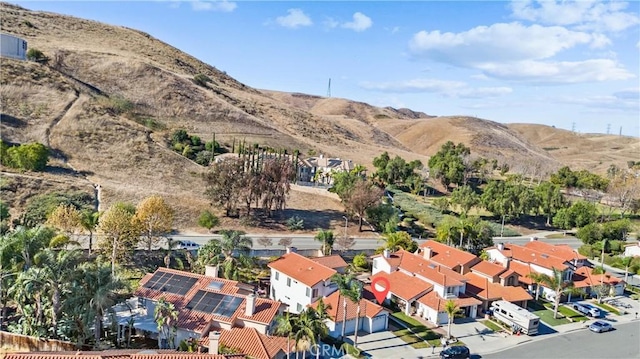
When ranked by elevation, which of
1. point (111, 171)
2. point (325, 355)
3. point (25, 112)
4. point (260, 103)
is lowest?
point (325, 355)

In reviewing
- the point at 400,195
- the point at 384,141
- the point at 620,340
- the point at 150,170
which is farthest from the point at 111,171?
the point at 384,141

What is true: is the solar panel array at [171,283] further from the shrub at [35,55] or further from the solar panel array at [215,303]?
the shrub at [35,55]

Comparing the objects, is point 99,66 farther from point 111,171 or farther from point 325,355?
point 325,355

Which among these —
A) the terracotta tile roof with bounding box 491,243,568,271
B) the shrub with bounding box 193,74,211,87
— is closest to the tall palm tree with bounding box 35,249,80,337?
the terracotta tile roof with bounding box 491,243,568,271

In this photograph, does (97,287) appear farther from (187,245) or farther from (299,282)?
(187,245)

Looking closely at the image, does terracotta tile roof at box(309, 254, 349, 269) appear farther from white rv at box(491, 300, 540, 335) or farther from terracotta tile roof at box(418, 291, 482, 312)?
white rv at box(491, 300, 540, 335)
